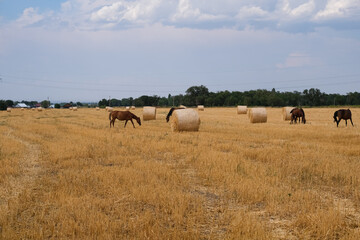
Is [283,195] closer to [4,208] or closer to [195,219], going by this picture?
[195,219]

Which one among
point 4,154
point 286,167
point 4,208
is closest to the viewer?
point 4,208

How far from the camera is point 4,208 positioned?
695 cm

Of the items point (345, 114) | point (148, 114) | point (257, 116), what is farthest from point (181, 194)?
point (148, 114)

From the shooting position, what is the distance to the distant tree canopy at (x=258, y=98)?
124000 millimetres

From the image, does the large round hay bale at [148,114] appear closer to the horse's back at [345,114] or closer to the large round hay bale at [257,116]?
the large round hay bale at [257,116]

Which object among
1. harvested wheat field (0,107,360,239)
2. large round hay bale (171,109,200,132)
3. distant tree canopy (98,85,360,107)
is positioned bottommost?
harvested wheat field (0,107,360,239)

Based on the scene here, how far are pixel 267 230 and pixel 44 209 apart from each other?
4.62m

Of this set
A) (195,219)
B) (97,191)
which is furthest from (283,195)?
(97,191)

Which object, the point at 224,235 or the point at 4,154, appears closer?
the point at 224,235

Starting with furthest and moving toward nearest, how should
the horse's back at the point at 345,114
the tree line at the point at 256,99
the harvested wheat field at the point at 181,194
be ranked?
1. the tree line at the point at 256,99
2. the horse's back at the point at 345,114
3. the harvested wheat field at the point at 181,194

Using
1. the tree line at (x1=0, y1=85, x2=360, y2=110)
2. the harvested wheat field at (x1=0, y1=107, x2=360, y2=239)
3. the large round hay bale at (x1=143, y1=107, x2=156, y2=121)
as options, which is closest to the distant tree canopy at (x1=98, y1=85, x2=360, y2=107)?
the tree line at (x1=0, y1=85, x2=360, y2=110)

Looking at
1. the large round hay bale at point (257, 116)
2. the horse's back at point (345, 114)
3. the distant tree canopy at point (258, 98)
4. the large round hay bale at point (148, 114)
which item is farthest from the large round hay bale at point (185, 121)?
the distant tree canopy at point (258, 98)

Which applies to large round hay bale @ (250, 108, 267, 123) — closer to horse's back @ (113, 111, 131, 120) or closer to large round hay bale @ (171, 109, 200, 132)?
large round hay bale @ (171, 109, 200, 132)

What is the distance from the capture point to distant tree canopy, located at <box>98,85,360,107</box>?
124000 millimetres
